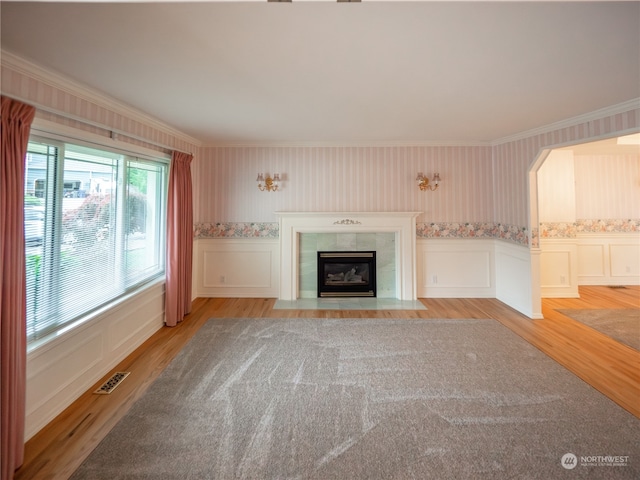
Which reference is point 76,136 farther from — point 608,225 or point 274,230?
point 608,225

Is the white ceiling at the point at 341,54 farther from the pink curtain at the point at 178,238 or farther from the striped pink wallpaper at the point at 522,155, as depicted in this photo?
the pink curtain at the point at 178,238

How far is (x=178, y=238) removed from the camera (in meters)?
3.68

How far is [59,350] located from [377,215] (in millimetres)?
3940

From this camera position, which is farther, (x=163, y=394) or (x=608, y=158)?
(x=608, y=158)

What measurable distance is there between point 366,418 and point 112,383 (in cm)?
213

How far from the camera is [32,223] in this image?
2.03 meters

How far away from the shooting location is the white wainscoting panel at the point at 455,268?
4699 mm

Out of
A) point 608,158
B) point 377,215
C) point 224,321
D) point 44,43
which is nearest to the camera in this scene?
point 44,43

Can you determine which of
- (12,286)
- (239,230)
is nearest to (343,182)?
(239,230)

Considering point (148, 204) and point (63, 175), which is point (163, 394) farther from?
point (148, 204)

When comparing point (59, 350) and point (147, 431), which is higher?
point (59, 350)

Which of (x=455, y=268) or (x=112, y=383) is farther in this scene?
(x=455, y=268)

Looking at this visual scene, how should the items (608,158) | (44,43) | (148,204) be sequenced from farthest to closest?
(608,158) → (148,204) → (44,43)

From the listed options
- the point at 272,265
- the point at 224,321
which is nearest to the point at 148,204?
the point at 224,321
